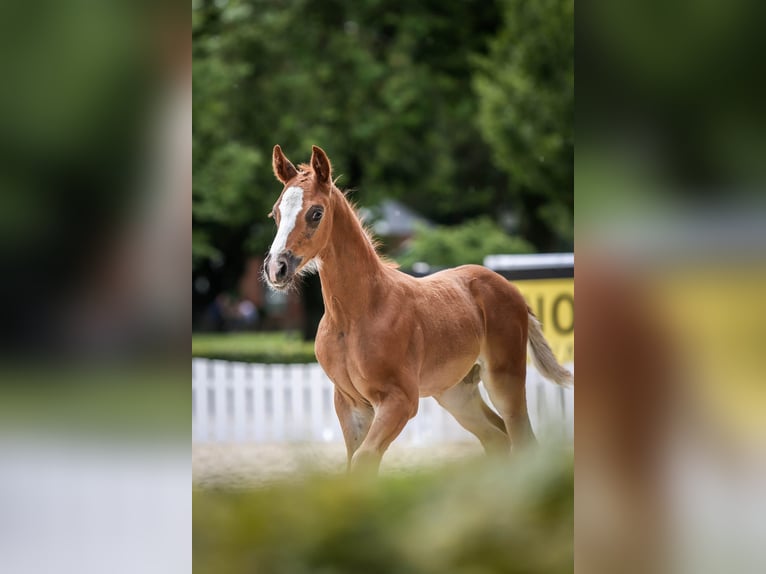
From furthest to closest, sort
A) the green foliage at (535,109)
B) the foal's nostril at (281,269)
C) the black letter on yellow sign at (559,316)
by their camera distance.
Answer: the green foliage at (535,109), the black letter on yellow sign at (559,316), the foal's nostril at (281,269)

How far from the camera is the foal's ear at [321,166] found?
2316 mm

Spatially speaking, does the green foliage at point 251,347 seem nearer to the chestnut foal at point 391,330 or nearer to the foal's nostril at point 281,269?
the chestnut foal at point 391,330

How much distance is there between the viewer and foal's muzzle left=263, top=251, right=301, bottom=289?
2260 mm

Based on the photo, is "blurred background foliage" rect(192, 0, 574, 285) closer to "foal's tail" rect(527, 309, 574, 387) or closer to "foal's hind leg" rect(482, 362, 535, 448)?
"foal's tail" rect(527, 309, 574, 387)

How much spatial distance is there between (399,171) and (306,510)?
3.04 metres

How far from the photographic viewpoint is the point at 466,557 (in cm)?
233

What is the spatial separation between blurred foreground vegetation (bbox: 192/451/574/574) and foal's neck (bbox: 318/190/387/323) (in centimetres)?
50

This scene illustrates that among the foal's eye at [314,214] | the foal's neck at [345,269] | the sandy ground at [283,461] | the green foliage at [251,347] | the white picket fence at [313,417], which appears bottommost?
the sandy ground at [283,461]

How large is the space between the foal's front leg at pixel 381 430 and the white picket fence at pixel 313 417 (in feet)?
0.22

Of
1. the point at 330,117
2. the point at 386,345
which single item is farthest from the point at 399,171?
the point at 386,345

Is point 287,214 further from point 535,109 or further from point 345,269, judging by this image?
point 535,109

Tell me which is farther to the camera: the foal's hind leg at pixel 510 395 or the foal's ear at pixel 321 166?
the foal's hind leg at pixel 510 395

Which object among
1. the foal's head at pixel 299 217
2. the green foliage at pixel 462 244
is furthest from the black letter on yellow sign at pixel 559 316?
the foal's head at pixel 299 217

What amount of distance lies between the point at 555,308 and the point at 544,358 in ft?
0.87
